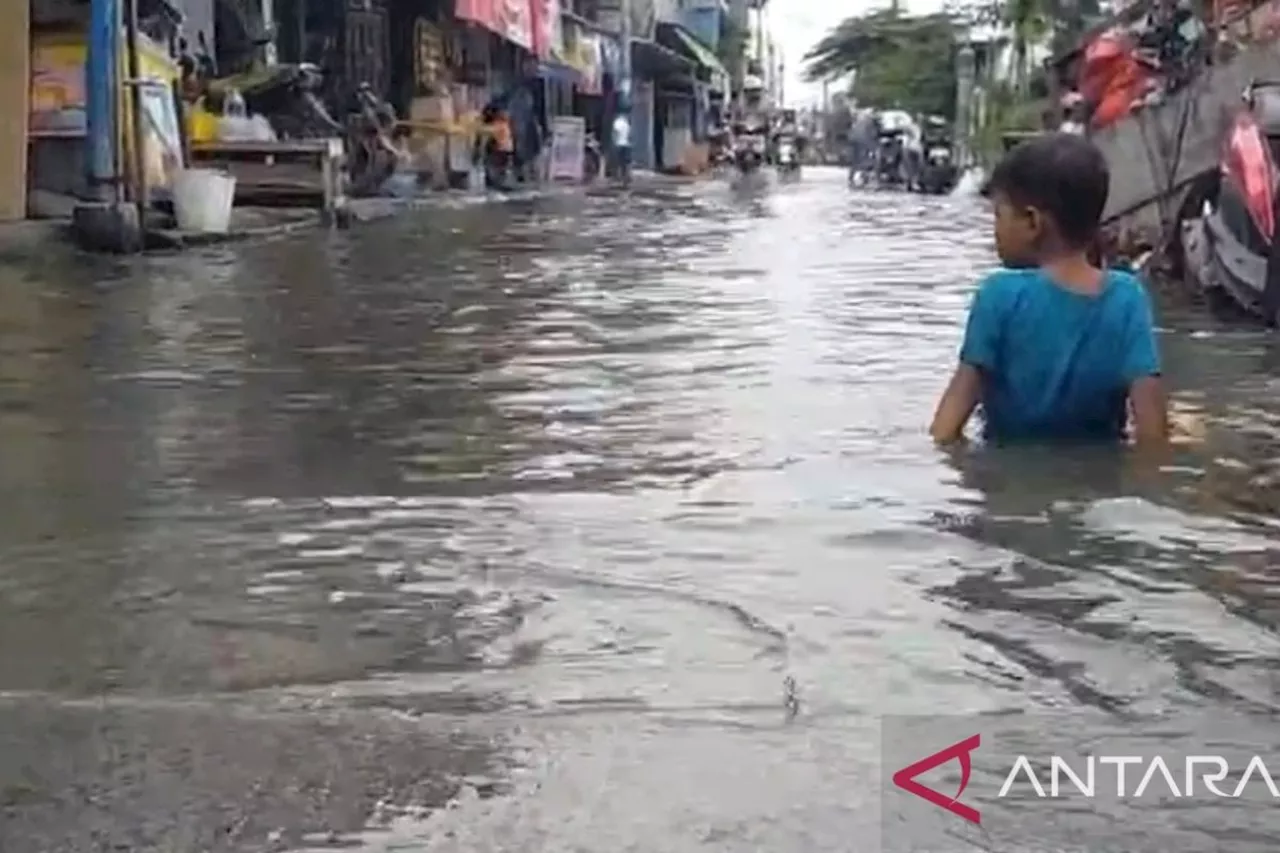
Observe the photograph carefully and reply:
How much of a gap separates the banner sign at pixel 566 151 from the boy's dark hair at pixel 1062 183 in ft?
105

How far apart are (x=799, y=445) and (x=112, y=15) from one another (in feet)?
29.7

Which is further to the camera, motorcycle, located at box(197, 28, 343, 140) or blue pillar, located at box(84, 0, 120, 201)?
motorcycle, located at box(197, 28, 343, 140)

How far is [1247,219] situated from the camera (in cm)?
1033

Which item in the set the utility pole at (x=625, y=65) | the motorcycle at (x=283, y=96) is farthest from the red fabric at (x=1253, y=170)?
the utility pole at (x=625, y=65)

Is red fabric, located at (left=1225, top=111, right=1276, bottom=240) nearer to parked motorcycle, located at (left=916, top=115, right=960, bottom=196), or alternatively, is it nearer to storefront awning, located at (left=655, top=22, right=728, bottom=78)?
Result: parked motorcycle, located at (left=916, top=115, right=960, bottom=196)

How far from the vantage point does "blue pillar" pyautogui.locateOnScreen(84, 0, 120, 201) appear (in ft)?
45.9

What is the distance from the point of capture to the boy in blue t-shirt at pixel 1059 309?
5078mm

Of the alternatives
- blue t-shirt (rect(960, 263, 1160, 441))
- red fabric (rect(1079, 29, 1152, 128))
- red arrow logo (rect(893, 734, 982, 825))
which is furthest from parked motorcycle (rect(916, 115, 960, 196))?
red arrow logo (rect(893, 734, 982, 825))

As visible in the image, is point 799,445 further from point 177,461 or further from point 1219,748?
point 1219,748

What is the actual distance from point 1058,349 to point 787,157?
52.7 meters

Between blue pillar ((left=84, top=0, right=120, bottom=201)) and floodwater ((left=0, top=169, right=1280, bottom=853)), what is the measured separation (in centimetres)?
534

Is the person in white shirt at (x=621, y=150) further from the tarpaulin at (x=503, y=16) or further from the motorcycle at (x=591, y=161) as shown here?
the tarpaulin at (x=503, y=16)

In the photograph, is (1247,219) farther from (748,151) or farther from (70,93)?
→ (748,151)

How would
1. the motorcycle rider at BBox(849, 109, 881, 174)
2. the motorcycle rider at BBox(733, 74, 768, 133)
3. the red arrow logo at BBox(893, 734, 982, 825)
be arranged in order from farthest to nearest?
1. the motorcycle rider at BBox(733, 74, 768, 133)
2. the motorcycle rider at BBox(849, 109, 881, 174)
3. the red arrow logo at BBox(893, 734, 982, 825)
